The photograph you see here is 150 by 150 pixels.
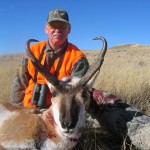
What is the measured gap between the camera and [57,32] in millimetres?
6535

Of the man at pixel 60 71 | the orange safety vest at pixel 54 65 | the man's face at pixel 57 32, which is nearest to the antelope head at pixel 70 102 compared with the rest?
the man at pixel 60 71

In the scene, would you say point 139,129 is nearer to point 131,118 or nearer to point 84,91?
point 131,118

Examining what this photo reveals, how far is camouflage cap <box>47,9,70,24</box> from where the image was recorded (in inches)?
255

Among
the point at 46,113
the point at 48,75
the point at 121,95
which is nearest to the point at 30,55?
the point at 48,75

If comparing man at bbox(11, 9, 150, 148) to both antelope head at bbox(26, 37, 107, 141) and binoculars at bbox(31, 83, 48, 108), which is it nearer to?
binoculars at bbox(31, 83, 48, 108)

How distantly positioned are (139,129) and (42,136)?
1.67 m

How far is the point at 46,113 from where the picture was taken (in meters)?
5.07

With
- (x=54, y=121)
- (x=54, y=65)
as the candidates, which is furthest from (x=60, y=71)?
(x=54, y=121)

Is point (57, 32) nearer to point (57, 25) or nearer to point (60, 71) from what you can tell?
point (57, 25)

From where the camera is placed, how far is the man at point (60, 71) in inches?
243

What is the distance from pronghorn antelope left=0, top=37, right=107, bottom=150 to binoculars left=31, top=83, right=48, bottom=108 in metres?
0.95

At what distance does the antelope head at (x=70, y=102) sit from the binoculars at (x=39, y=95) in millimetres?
1024

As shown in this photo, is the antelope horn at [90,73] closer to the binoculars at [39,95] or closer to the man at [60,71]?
the man at [60,71]

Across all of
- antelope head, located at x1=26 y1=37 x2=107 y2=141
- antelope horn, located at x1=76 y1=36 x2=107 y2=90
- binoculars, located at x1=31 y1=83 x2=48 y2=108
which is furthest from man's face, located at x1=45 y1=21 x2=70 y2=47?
antelope horn, located at x1=76 y1=36 x2=107 y2=90
